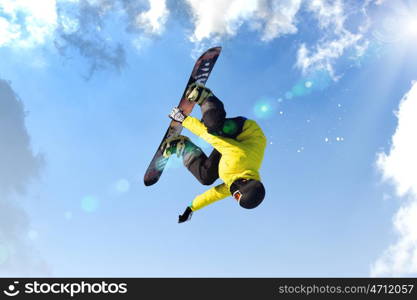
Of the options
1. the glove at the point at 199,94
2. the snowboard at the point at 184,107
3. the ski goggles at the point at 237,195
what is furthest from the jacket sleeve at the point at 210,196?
the glove at the point at 199,94

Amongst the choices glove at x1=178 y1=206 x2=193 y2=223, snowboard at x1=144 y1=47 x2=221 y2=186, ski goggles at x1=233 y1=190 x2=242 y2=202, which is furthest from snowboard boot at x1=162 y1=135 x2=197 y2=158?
ski goggles at x1=233 y1=190 x2=242 y2=202

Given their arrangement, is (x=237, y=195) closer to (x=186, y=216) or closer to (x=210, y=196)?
(x=210, y=196)

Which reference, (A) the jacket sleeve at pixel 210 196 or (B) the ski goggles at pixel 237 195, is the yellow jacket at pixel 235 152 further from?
(B) the ski goggles at pixel 237 195

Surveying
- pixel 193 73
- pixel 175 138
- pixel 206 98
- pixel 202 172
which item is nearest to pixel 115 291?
pixel 202 172

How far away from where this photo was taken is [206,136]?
27.5ft

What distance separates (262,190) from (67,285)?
Result: 173 inches

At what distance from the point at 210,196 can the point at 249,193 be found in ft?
5.31

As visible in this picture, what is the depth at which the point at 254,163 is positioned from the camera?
317 inches

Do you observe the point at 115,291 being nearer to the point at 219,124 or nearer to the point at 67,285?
A: the point at 67,285

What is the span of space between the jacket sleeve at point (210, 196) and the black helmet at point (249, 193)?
970 millimetres

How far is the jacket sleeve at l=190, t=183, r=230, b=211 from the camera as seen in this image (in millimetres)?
8680

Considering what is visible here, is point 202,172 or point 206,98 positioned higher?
point 206,98

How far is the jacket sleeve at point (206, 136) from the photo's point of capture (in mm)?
8148

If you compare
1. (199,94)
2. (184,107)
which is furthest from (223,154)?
(184,107)
